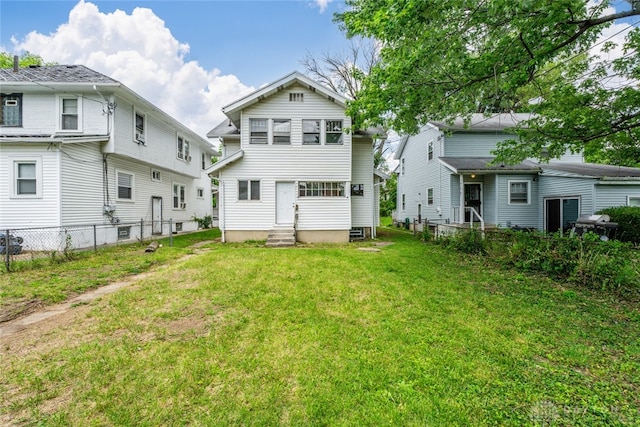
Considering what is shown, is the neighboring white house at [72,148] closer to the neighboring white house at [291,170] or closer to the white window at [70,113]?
the white window at [70,113]

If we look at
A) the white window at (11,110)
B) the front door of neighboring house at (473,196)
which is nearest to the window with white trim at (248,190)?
the white window at (11,110)

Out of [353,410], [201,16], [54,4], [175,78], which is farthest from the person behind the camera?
[175,78]

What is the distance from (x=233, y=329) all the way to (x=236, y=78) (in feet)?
75.5

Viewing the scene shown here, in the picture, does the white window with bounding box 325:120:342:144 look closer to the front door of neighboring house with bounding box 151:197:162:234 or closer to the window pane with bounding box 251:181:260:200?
the window pane with bounding box 251:181:260:200

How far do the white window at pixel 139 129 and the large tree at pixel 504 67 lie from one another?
34.2 ft

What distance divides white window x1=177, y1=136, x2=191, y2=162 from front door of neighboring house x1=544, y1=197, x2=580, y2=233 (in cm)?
2049

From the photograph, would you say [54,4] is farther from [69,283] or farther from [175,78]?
[69,283]

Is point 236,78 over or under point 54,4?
over

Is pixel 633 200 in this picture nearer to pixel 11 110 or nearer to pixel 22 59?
pixel 11 110

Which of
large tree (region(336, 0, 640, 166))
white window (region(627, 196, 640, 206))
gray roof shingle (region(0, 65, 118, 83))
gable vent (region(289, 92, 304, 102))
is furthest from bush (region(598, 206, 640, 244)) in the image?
gray roof shingle (region(0, 65, 118, 83))

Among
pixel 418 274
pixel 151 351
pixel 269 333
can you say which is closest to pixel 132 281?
pixel 151 351

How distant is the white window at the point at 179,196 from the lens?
17.4m

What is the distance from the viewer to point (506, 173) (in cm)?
1463

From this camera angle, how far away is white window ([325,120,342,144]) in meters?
Result: 12.4
